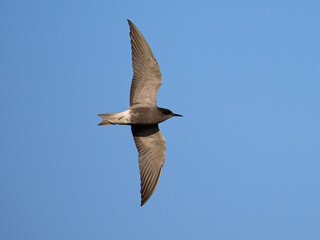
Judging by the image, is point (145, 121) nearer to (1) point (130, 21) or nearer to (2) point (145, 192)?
(2) point (145, 192)

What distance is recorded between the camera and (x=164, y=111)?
46.3ft

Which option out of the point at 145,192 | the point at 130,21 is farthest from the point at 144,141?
the point at 130,21

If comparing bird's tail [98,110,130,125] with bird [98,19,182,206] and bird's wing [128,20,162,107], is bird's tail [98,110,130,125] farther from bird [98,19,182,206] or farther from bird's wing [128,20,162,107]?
bird's wing [128,20,162,107]

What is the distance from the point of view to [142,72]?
14.0m

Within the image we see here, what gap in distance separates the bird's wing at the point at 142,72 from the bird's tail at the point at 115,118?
574 mm

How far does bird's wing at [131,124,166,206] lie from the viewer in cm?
1440

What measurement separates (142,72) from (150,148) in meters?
2.42

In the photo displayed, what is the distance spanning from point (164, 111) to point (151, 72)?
125 centimetres

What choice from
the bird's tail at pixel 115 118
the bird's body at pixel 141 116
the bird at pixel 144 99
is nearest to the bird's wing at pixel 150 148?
the bird at pixel 144 99

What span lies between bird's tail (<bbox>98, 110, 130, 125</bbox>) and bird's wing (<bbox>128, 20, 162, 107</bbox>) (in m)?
0.57

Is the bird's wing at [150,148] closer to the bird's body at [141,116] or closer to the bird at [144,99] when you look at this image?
the bird at [144,99]

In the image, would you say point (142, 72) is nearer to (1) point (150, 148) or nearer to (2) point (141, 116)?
(2) point (141, 116)

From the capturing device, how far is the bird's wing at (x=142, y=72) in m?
14.0

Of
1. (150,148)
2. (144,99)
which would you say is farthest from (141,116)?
(150,148)
